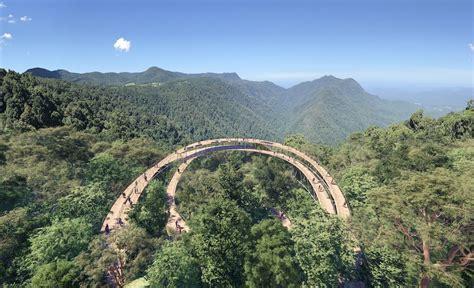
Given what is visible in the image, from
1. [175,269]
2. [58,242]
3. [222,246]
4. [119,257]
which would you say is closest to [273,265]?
[222,246]

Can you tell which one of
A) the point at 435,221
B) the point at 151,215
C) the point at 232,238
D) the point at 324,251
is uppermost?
the point at 435,221

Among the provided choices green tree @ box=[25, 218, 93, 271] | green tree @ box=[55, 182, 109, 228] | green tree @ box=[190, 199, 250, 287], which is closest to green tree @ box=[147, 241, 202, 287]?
green tree @ box=[190, 199, 250, 287]

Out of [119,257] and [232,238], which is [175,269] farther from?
[119,257]

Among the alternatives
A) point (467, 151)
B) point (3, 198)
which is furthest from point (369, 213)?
point (3, 198)

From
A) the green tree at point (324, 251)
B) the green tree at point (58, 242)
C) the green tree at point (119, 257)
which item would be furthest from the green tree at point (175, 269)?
the green tree at point (58, 242)

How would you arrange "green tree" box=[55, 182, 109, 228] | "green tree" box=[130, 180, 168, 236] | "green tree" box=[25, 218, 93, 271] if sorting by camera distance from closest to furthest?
"green tree" box=[25, 218, 93, 271], "green tree" box=[130, 180, 168, 236], "green tree" box=[55, 182, 109, 228]

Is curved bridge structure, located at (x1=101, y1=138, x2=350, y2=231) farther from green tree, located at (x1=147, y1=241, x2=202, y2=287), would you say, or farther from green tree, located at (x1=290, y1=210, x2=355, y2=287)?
green tree, located at (x1=290, y1=210, x2=355, y2=287)

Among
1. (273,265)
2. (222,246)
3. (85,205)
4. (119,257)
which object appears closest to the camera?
(273,265)

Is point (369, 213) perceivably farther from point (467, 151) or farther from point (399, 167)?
point (467, 151)
